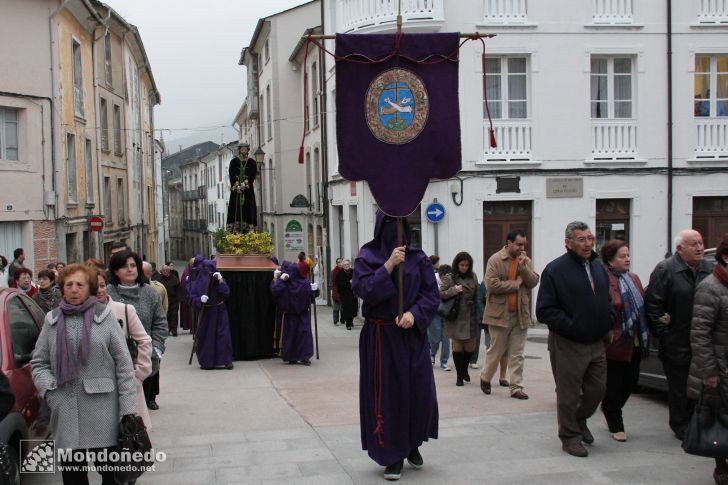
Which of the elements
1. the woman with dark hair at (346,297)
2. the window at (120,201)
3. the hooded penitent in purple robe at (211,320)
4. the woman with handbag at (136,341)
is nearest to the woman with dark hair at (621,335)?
the woman with handbag at (136,341)

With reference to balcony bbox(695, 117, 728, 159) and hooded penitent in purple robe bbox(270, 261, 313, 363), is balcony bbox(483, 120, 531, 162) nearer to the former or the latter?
balcony bbox(695, 117, 728, 159)

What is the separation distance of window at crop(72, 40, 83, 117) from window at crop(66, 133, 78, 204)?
889mm

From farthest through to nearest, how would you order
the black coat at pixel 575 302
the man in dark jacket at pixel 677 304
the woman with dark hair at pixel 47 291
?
the woman with dark hair at pixel 47 291 → the man in dark jacket at pixel 677 304 → the black coat at pixel 575 302

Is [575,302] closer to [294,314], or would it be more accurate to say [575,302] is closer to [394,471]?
[394,471]

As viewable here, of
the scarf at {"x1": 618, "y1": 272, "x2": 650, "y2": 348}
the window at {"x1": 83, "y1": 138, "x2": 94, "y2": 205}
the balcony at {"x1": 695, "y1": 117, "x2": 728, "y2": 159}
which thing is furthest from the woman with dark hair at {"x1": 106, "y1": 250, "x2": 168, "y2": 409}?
the window at {"x1": 83, "y1": 138, "x2": 94, "y2": 205}

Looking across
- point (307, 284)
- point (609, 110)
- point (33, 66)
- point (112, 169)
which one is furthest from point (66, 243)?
point (609, 110)

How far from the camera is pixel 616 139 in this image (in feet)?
64.8

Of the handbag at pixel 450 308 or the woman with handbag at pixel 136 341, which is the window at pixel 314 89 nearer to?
the handbag at pixel 450 308

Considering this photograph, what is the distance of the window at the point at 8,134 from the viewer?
20.1 meters

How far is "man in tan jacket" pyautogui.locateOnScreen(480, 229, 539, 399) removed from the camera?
9875 mm

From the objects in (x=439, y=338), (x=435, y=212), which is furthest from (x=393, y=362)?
(x=435, y=212)

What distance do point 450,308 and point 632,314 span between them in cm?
372

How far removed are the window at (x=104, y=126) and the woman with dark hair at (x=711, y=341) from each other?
2614cm

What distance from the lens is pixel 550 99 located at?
19391 millimetres
